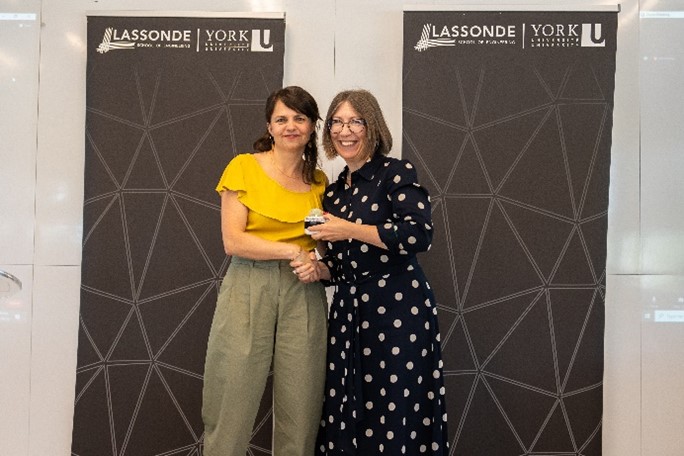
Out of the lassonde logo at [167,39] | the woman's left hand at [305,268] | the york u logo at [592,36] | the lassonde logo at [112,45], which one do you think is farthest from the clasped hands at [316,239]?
the york u logo at [592,36]

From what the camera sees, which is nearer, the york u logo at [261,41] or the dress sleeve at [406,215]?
the dress sleeve at [406,215]

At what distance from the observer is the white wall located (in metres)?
3.34

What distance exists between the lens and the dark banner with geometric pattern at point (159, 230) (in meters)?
3.31

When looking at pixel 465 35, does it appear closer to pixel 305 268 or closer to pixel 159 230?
pixel 305 268

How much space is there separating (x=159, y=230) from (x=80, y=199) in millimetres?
460

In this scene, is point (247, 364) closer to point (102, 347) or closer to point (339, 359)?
point (339, 359)

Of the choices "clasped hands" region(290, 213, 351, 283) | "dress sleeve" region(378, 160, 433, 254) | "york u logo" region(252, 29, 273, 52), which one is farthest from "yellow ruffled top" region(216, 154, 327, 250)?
"york u logo" region(252, 29, 273, 52)

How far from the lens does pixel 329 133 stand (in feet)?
8.62

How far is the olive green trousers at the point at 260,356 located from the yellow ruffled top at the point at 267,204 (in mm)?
128

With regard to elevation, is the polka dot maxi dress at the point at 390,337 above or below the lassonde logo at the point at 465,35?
below

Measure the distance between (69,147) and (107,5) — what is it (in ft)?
2.46

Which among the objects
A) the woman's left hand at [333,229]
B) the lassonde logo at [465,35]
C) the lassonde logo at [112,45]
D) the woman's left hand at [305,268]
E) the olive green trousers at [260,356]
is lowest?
the olive green trousers at [260,356]

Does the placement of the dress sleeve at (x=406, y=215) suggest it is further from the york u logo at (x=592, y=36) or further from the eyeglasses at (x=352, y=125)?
the york u logo at (x=592, y=36)

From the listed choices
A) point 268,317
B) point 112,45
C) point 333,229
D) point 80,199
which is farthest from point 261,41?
point 268,317
